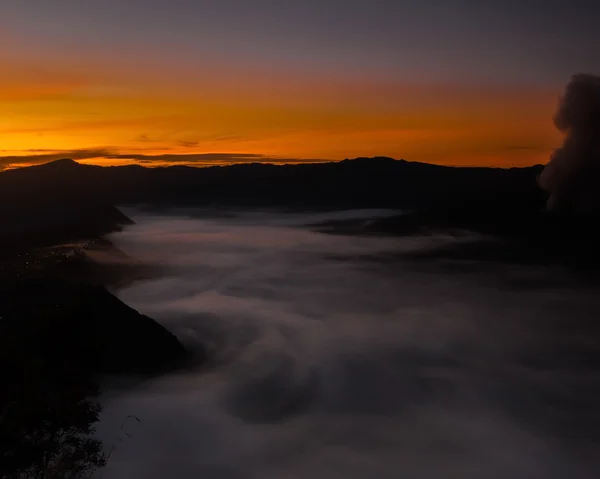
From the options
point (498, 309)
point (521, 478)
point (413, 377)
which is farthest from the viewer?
point (498, 309)

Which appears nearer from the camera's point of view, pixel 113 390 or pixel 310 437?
pixel 113 390

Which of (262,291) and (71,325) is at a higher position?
(71,325)

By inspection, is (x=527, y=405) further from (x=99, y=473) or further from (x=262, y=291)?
(x=262, y=291)

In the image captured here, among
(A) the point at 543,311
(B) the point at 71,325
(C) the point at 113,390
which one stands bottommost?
(A) the point at 543,311

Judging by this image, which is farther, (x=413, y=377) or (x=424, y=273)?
(x=424, y=273)

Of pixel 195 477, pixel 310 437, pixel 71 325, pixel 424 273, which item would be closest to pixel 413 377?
pixel 310 437

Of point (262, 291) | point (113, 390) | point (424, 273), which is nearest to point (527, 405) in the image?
point (113, 390)

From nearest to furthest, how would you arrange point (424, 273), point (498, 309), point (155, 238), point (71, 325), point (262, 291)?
point (71, 325) → point (498, 309) → point (262, 291) → point (424, 273) → point (155, 238)

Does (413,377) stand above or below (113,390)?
below

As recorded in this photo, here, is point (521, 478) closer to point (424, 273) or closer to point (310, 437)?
point (310, 437)
